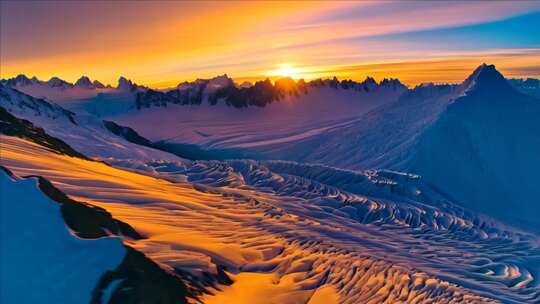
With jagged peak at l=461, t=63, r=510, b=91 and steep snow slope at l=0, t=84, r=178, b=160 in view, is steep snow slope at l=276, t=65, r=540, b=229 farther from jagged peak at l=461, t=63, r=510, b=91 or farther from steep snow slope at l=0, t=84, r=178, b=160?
steep snow slope at l=0, t=84, r=178, b=160

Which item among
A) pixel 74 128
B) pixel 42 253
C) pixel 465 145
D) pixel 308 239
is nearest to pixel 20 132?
pixel 42 253

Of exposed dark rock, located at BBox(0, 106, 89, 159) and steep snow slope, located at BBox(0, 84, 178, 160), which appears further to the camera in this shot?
steep snow slope, located at BBox(0, 84, 178, 160)

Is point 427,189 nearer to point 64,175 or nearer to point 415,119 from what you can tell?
point 415,119

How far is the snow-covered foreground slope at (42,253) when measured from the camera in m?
24.2

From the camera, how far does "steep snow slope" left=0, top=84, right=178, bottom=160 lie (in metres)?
112

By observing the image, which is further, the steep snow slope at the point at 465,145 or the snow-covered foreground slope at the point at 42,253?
the steep snow slope at the point at 465,145

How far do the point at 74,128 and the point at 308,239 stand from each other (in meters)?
103

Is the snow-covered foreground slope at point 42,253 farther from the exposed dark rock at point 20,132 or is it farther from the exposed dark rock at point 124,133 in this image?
the exposed dark rock at point 124,133

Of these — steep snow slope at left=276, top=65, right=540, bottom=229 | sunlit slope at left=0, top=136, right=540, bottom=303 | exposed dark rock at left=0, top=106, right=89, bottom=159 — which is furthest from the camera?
steep snow slope at left=276, top=65, right=540, bottom=229

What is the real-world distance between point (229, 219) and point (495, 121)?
8967 cm

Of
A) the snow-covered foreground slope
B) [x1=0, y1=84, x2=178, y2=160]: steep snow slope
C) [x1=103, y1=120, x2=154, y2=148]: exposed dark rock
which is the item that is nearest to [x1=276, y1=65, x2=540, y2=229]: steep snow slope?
[x1=0, y1=84, x2=178, y2=160]: steep snow slope

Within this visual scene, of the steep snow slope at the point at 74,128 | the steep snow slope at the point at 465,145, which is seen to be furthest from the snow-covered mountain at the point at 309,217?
the steep snow slope at the point at 74,128

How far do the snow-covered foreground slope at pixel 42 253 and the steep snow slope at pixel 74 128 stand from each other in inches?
3097

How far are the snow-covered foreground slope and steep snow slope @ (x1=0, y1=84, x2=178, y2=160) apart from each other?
78.7 metres
